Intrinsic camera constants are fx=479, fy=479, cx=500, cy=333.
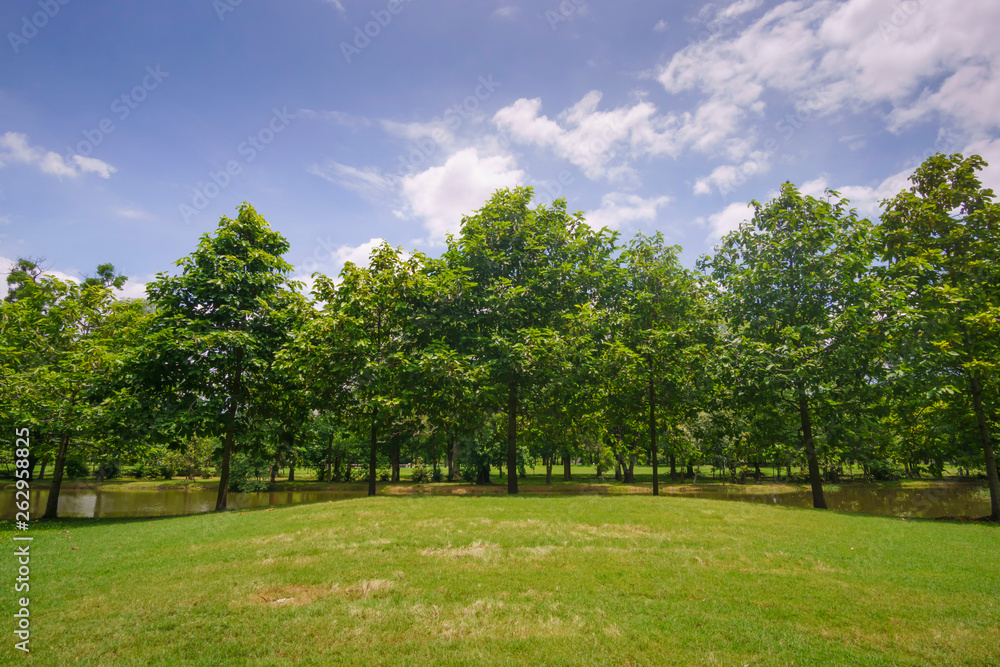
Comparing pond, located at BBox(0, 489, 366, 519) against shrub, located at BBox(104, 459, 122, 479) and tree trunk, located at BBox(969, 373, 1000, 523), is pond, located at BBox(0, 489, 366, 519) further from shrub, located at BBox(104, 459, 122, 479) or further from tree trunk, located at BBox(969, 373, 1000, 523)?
tree trunk, located at BBox(969, 373, 1000, 523)

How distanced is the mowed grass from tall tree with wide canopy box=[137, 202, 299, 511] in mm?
8599

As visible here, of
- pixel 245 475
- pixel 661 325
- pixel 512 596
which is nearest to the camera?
pixel 512 596

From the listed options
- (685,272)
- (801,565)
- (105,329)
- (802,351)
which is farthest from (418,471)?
(801,565)

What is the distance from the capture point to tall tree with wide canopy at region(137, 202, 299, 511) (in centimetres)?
2145

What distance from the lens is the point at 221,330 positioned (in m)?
22.8

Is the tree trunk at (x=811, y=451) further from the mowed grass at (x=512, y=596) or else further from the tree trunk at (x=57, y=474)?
the tree trunk at (x=57, y=474)

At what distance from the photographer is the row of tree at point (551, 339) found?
A: 69.3ft

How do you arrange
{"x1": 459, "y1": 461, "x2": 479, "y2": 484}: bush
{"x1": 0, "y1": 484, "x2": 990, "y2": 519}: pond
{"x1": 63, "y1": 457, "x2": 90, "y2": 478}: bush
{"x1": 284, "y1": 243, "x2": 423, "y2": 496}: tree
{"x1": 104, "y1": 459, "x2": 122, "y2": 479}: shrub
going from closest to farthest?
{"x1": 284, "y1": 243, "x2": 423, "y2": 496}: tree
{"x1": 0, "y1": 484, "x2": 990, "y2": 519}: pond
{"x1": 459, "y1": 461, "x2": 479, "y2": 484}: bush
{"x1": 63, "y1": 457, "x2": 90, "y2": 478}: bush
{"x1": 104, "y1": 459, "x2": 122, "y2": 479}: shrub

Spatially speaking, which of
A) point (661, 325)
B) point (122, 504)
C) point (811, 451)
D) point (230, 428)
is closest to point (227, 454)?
point (230, 428)

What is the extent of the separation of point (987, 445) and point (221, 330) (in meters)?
34.8

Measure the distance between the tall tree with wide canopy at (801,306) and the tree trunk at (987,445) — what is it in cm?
470

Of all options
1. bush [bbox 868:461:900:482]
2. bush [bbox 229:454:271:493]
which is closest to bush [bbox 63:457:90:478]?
bush [bbox 229:454:271:493]

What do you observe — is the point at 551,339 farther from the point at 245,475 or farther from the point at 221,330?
the point at 245,475

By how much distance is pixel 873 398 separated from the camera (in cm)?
2173
